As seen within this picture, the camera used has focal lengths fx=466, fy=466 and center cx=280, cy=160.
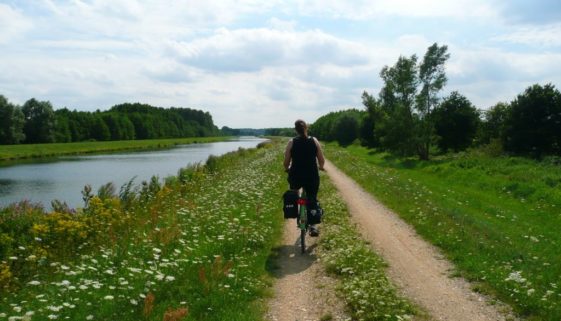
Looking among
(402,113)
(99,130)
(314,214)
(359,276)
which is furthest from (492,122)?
(99,130)

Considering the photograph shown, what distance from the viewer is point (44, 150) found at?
70062 mm

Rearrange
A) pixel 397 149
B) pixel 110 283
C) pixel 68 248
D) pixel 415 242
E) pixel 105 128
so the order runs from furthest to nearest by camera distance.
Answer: pixel 105 128, pixel 397 149, pixel 415 242, pixel 68 248, pixel 110 283

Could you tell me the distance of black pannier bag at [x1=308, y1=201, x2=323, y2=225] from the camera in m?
9.84

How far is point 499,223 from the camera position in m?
13.0

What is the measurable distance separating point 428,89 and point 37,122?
251ft

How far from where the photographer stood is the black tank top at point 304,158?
9.55m

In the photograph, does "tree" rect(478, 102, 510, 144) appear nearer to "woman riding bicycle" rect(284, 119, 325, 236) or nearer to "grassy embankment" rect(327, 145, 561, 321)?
"grassy embankment" rect(327, 145, 561, 321)

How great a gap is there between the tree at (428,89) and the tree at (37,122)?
74.5 m

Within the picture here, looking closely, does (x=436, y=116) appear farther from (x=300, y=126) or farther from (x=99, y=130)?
(x=99, y=130)

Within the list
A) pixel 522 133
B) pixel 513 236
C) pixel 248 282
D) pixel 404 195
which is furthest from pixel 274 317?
pixel 522 133

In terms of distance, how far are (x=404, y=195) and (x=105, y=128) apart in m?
116

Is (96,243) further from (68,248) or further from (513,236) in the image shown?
(513,236)

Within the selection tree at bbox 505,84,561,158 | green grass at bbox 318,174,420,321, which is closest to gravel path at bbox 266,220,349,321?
green grass at bbox 318,174,420,321

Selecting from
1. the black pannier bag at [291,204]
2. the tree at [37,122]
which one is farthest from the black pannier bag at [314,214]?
the tree at [37,122]
